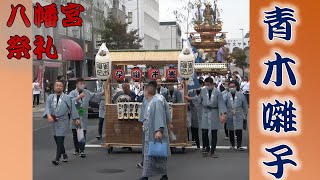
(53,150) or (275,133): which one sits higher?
(275,133)

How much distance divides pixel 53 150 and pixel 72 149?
1.56 ft

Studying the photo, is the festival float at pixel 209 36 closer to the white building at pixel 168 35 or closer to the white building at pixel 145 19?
the white building at pixel 145 19

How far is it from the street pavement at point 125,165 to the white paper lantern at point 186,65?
5.92 ft

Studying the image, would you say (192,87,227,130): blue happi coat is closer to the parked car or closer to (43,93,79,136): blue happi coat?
(43,93,79,136): blue happi coat

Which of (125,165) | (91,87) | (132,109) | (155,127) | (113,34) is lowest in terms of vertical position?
(125,165)

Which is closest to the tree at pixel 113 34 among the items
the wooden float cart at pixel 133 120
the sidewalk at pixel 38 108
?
the sidewalk at pixel 38 108

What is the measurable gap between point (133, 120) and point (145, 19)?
64.5 m

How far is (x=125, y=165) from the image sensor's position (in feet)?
35.1

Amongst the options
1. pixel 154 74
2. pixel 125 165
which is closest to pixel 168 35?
pixel 154 74

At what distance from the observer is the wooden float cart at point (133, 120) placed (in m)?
11.9

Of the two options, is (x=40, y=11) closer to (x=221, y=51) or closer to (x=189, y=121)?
(x=189, y=121)

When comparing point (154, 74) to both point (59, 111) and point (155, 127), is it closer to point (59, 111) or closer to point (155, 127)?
point (59, 111)

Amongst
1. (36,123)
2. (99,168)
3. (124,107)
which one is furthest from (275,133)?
(36,123)

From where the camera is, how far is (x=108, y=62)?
12094 millimetres
